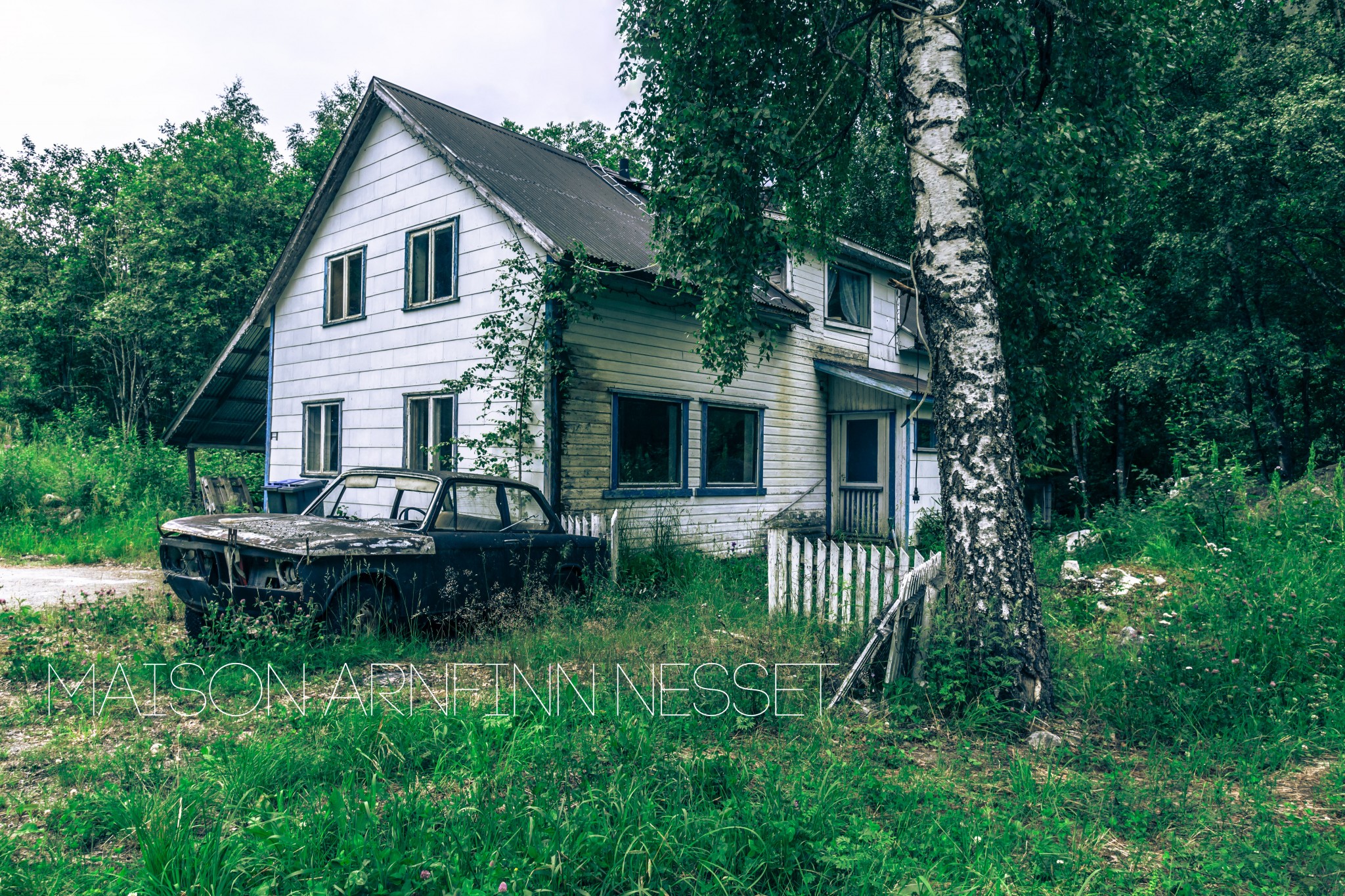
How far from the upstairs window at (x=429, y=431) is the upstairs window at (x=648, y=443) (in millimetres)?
2428

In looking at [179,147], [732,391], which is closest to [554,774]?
[732,391]

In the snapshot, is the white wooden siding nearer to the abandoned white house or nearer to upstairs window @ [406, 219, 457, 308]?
the abandoned white house

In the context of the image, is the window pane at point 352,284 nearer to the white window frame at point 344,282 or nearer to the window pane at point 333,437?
the white window frame at point 344,282

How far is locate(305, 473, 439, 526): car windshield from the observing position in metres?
→ 6.70

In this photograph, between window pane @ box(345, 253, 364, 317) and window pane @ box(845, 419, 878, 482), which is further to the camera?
window pane @ box(845, 419, 878, 482)

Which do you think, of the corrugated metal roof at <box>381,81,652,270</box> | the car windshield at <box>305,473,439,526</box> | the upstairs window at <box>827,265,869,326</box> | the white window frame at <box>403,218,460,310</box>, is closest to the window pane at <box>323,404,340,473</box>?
the white window frame at <box>403,218,460,310</box>

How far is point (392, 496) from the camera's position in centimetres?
718

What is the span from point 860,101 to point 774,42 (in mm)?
1422

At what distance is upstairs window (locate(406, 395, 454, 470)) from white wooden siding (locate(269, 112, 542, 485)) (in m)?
0.22

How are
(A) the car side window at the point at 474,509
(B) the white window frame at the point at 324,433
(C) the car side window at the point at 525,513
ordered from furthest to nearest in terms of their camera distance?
1. (B) the white window frame at the point at 324,433
2. (C) the car side window at the point at 525,513
3. (A) the car side window at the point at 474,509

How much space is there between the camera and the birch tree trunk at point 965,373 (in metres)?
4.77

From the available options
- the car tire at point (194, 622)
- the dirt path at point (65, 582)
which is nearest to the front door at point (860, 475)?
the dirt path at point (65, 582)

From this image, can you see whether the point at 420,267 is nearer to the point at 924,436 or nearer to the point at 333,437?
the point at 333,437

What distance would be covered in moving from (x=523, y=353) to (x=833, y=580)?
5.31 meters
